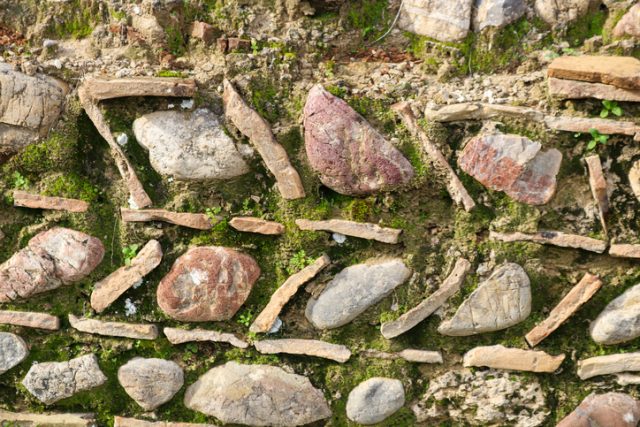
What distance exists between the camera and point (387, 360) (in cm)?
372

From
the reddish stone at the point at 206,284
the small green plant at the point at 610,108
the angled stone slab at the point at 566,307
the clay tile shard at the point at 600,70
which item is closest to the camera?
the clay tile shard at the point at 600,70

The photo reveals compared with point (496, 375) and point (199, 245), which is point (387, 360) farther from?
point (199, 245)

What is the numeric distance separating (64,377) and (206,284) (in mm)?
1100

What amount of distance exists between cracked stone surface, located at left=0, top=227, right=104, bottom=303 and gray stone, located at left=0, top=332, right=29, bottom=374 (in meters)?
0.27

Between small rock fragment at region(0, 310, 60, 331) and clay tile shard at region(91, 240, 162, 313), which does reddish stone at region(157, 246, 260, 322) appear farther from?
small rock fragment at region(0, 310, 60, 331)

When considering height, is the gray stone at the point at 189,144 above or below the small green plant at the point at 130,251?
above

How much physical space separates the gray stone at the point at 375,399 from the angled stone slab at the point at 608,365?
3.67ft

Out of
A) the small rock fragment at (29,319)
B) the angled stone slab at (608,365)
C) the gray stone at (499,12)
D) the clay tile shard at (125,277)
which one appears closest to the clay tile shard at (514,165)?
the gray stone at (499,12)

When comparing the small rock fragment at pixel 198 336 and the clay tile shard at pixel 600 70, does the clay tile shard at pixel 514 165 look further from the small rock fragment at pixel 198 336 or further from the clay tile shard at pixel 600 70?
the small rock fragment at pixel 198 336

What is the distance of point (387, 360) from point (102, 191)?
6.84ft

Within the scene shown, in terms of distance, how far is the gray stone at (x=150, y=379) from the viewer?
375 centimetres

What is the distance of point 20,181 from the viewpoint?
12.3ft

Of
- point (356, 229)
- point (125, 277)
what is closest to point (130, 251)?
point (125, 277)

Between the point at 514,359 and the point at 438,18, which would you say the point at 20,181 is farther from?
the point at 514,359
